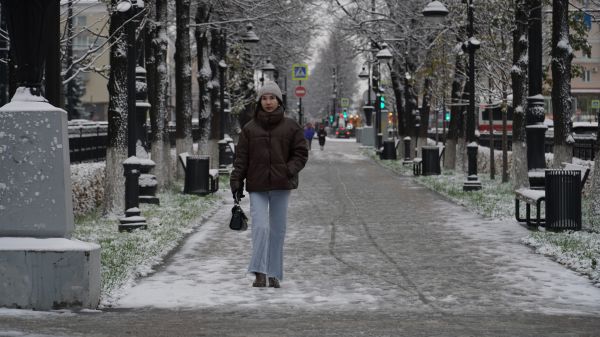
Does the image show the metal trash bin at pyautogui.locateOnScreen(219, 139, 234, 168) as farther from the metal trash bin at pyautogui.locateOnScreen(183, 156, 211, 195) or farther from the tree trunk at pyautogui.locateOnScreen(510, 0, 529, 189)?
the tree trunk at pyautogui.locateOnScreen(510, 0, 529, 189)

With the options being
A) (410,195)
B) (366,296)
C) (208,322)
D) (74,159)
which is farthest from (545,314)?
(74,159)

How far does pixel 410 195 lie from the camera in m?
24.0

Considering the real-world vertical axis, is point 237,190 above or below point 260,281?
above

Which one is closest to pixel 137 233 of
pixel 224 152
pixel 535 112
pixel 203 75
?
pixel 535 112

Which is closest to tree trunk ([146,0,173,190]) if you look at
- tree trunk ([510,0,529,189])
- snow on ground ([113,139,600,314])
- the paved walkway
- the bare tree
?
the bare tree

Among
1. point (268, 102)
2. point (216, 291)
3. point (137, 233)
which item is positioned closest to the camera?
point (268, 102)

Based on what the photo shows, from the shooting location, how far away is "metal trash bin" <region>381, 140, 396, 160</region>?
4600cm

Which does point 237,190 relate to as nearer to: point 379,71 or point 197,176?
point 197,176

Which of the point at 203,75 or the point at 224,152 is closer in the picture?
the point at 203,75

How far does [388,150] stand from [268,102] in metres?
36.7

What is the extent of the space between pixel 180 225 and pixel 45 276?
7.88 m

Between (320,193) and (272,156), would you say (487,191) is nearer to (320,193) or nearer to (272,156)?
(320,193)

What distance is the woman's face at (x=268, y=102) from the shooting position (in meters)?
9.73

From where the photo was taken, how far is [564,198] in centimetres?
1499
